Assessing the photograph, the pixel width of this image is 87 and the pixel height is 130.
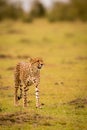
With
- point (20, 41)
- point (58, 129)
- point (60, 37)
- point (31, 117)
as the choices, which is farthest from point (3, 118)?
point (60, 37)

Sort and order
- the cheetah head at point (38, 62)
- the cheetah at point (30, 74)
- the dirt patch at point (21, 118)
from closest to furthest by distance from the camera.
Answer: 1. the dirt patch at point (21, 118)
2. the cheetah head at point (38, 62)
3. the cheetah at point (30, 74)

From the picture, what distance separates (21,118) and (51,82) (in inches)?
257

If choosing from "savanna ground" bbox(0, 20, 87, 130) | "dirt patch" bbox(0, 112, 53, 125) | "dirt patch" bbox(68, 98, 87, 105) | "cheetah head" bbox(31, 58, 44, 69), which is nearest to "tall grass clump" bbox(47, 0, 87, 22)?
"savanna ground" bbox(0, 20, 87, 130)

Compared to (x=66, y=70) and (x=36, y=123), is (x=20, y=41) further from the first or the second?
(x=36, y=123)

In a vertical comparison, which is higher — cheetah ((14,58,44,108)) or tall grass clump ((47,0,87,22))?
tall grass clump ((47,0,87,22))

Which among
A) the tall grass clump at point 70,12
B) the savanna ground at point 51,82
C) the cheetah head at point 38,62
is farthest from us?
the tall grass clump at point 70,12

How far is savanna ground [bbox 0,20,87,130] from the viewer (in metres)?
12.0

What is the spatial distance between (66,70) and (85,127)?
10578mm

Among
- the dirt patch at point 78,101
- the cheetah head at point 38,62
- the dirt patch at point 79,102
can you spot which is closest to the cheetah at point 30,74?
the cheetah head at point 38,62

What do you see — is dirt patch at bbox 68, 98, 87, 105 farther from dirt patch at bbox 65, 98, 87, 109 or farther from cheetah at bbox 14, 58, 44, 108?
cheetah at bbox 14, 58, 44, 108

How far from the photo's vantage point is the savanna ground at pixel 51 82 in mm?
12031

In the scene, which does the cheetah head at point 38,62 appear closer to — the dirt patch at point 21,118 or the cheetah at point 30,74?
the cheetah at point 30,74

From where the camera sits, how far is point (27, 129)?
11328 millimetres

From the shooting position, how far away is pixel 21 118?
12.1 metres
